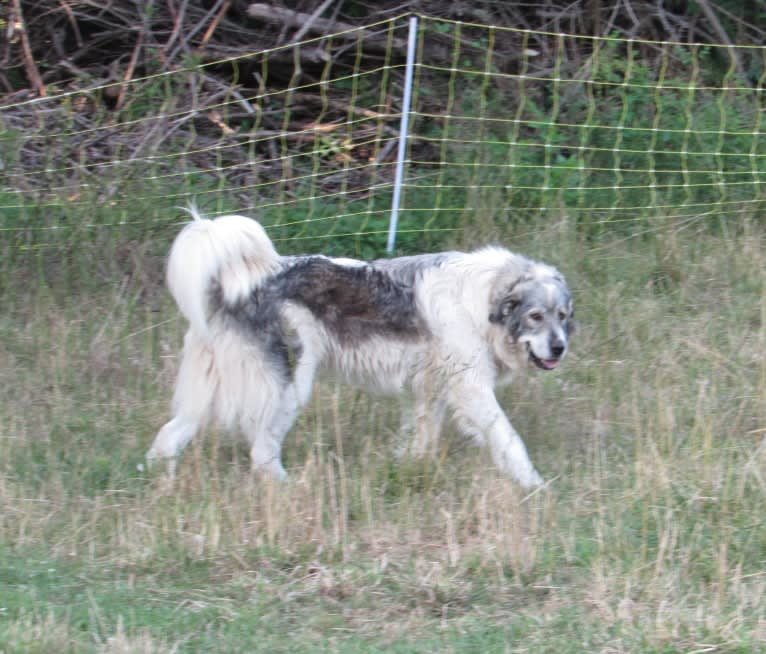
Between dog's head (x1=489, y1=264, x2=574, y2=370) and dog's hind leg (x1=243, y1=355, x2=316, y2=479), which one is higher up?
dog's head (x1=489, y1=264, x2=574, y2=370)

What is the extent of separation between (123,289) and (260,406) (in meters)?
2.27

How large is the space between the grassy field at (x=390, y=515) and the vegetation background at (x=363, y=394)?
2cm

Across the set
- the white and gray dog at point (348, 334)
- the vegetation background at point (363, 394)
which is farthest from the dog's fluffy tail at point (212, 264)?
the vegetation background at point (363, 394)

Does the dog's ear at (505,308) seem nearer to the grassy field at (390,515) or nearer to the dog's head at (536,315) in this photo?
the dog's head at (536,315)

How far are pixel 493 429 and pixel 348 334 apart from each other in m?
0.83

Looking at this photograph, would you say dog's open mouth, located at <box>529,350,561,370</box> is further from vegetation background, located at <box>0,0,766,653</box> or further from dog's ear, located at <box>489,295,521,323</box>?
vegetation background, located at <box>0,0,766,653</box>

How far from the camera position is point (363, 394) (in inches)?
242

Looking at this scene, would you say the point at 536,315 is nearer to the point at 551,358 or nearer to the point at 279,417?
the point at 551,358

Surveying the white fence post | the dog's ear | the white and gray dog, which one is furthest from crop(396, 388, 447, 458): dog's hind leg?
the white fence post

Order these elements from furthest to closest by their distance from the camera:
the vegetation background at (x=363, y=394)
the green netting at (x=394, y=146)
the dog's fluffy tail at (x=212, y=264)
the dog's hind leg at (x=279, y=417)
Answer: the green netting at (x=394, y=146)
the dog's hind leg at (x=279, y=417)
the dog's fluffy tail at (x=212, y=264)
the vegetation background at (x=363, y=394)

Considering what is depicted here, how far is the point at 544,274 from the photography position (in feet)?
18.9

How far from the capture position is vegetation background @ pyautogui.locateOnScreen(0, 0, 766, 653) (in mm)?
4203

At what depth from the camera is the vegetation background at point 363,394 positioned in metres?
4.20

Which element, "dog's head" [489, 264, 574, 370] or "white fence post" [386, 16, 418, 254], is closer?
"dog's head" [489, 264, 574, 370]
